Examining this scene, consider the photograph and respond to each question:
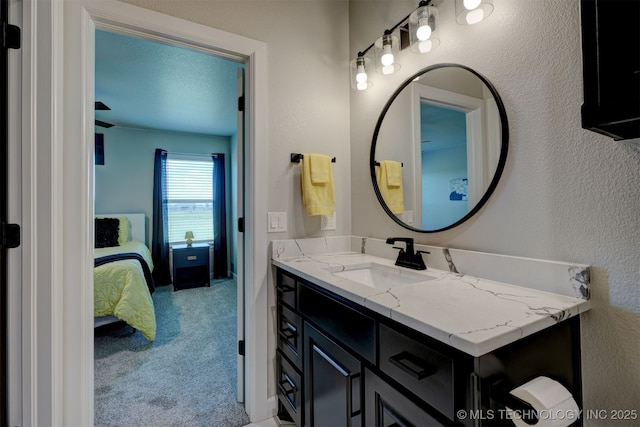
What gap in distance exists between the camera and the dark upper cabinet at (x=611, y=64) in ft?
1.78

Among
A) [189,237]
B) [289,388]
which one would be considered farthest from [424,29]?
[189,237]

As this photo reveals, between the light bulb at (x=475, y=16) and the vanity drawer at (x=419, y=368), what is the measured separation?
123cm

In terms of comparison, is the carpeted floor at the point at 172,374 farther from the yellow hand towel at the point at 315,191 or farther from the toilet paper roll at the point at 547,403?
the toilet paper roll at the point at 547,403

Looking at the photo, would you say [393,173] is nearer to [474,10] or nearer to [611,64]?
[474,10]

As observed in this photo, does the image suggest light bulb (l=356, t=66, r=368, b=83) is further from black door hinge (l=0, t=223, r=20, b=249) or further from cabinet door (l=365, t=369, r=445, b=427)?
black door hinge (l=0, t=223, r=20, b=249)

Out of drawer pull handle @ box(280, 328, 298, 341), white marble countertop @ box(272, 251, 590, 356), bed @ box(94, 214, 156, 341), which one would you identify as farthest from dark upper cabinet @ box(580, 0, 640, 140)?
bed @ box(94, 214, 156, 341)

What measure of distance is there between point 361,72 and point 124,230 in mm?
3996

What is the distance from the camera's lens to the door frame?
1.13m

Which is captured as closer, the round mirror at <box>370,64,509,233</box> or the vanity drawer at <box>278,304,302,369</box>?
the round mirror at <box>370,64,509,233</box>

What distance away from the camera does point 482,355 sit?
0.64m

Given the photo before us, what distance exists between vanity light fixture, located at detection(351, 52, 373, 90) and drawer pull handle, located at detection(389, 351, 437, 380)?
1472 mm

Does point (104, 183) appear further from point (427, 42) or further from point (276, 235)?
point (427, 42)

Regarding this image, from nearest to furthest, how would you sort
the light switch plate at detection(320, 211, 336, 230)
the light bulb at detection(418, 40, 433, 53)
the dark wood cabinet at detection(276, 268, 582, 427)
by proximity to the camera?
the dark wood cabinet at detection(276, 268, 582, 427) < the light bulb at detection(418, 40, 433, 53) < the light switch plate at detection(320, 211, 336, 230)

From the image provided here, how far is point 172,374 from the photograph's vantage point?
6.59ft
